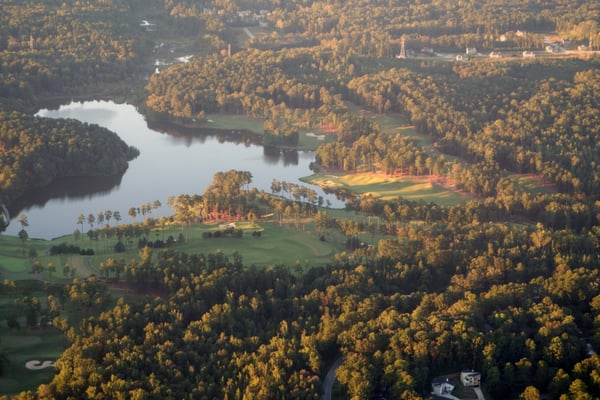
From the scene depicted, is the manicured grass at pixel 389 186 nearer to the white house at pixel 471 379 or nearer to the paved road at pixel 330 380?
the paved road at pixel 330 380

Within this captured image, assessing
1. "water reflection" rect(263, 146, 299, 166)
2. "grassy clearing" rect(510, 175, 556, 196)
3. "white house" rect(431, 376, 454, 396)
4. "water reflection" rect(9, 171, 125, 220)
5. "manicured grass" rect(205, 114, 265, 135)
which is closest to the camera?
"white house" rect(431, 376, 454, 396)

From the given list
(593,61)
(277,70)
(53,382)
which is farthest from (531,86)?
(53,382)

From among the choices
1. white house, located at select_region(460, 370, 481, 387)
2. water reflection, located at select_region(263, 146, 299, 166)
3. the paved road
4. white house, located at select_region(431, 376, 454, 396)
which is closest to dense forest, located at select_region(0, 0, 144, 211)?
water reflection, located at select_region(263, 146, 299, 166)

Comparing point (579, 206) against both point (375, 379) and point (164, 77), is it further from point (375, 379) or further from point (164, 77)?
point (164, 77)

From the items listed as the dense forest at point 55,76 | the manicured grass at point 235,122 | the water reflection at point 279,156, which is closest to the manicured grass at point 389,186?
the water reflection at point 279,156

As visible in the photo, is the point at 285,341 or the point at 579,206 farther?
the point at 579,206

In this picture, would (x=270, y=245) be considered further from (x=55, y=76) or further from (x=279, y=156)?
(x=55, y=76)

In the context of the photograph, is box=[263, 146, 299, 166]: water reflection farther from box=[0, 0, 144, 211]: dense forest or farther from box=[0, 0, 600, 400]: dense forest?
box=[0, 0, 144, 211]: dense forest
